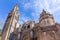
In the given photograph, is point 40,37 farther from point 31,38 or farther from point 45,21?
point 45,21

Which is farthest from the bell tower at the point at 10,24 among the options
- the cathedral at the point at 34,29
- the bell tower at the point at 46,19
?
the bell tower at the point at 46,19

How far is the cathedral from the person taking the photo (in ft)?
95.9

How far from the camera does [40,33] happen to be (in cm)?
3031

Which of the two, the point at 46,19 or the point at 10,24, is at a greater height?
the point at 46,19

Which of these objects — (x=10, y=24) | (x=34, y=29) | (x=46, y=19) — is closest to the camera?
(x=34, y=29)

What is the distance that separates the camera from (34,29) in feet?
110

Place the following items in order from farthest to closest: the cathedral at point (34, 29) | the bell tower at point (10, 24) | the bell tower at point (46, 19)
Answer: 1. the bell tower at point (10, 24)
2. the bell tower at point (46, 19)
3. the cathedral at point (34, 29)

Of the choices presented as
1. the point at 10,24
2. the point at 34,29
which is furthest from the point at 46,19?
the point at 10,24

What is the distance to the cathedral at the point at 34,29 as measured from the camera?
29.2 m

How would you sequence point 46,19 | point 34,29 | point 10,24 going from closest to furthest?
point 34,29 → point 46,19 → point 10,24

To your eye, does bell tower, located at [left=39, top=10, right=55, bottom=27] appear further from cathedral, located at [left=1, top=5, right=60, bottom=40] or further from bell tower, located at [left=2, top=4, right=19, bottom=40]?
bell tower, located at [left=2, top=4, right=19, bottom=40]

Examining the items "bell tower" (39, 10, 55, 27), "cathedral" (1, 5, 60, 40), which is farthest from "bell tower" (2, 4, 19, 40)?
"bell tower" (39, 10, 55, 27)

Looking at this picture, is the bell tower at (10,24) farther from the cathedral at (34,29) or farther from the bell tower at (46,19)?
the bell tower at (46,19)

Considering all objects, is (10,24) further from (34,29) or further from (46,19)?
(46,19)
